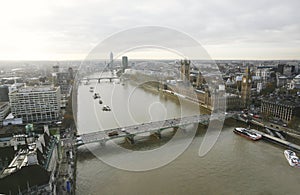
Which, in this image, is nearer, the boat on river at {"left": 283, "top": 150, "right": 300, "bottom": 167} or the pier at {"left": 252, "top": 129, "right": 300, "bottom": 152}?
the boat on river at {"left": 283, "top": 150, "right": 300, "bottom": 167}

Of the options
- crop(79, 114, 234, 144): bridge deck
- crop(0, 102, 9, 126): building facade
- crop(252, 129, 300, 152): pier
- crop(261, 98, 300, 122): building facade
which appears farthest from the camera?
crop(0, 102, 9, 126): building facade

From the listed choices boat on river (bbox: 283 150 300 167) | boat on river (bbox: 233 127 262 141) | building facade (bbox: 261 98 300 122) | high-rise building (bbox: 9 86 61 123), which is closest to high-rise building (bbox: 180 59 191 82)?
building facade (bbox: 261 98 300 122)

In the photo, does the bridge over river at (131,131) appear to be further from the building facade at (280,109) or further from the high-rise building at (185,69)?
the high-rise building at (185,69)

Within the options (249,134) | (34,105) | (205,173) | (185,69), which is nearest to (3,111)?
(34,105)

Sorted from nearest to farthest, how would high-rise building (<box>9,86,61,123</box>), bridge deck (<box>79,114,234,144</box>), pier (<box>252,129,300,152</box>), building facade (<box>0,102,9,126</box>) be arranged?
pier (<box>252,129,300,152</box>) < bridge deck (<box>79,114,234,144</box>) < high-rise building (<box>9,86,61,123</box>) < building facade (<box>0,102,9,126</box>)

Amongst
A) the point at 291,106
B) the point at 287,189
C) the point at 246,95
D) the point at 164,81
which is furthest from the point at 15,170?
the point at 164,81

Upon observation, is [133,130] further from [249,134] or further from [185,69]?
[185,69]

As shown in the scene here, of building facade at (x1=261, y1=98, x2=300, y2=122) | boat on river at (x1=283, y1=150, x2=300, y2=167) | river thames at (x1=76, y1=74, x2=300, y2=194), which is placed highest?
building facade at (x1=261, y1=98, x2=300, y2=122)

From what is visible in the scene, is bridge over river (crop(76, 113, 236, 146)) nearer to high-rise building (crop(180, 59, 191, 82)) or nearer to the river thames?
the river thames
